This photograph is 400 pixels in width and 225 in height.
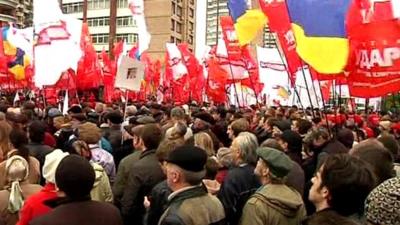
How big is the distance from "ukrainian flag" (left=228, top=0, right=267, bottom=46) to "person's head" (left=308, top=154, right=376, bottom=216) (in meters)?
9.06

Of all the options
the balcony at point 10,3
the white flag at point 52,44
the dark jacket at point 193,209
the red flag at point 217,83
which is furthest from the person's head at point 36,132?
the balcony at point 10,3

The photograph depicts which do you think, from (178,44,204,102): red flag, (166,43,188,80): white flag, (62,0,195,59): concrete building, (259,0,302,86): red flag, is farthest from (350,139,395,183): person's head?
(62,0,195,59): concrete building

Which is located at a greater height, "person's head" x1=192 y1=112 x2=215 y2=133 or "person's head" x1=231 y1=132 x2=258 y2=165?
"person's head" x1=231 y1=132 x2=258 y2=165

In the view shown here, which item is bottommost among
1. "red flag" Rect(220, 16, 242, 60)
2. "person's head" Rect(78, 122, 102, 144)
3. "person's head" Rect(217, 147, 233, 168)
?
"person's head" Rect(217, 147, 233, 168)

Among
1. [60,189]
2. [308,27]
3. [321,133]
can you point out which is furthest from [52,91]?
[60,189]

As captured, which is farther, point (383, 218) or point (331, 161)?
point (331, 161)

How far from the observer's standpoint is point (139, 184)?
485 cm

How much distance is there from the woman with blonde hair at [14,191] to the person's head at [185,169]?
1.16m

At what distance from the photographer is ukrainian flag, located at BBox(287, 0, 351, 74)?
742cm

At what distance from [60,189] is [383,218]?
181 centimetres

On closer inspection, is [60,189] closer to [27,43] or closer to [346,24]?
[346,24]

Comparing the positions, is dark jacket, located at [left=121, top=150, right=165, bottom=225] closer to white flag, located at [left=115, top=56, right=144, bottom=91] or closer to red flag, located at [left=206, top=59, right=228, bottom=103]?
white flag, located at [left=115, top=56, right=144, bottom=91]

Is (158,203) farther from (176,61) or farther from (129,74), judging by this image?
(176,61)

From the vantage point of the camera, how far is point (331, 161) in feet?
9.81
